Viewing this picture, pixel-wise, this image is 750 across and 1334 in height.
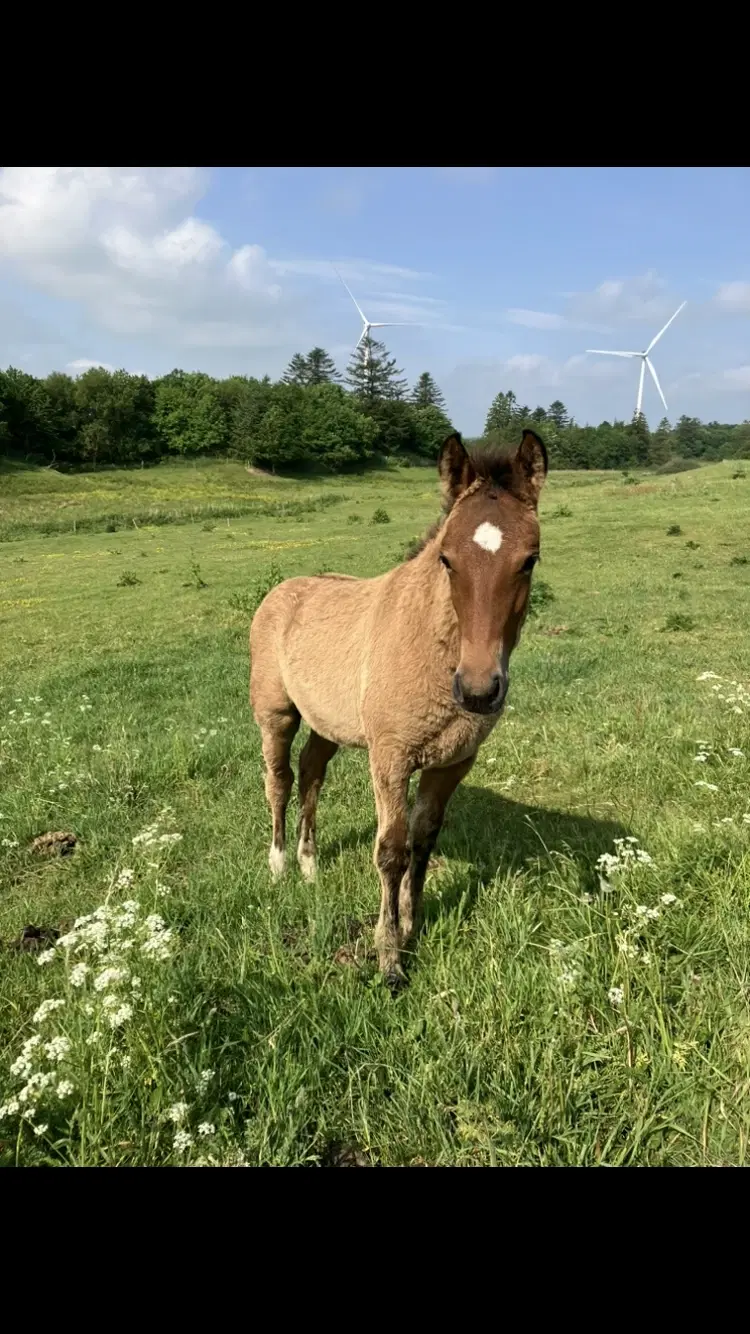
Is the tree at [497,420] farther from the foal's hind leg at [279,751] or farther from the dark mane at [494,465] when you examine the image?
the foal's hind leg at [279,751]

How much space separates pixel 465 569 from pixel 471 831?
3338mm

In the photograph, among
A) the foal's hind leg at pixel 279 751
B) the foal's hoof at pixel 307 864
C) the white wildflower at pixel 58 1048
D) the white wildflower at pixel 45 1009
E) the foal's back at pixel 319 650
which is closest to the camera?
the white wildflower at pixel 58 1048

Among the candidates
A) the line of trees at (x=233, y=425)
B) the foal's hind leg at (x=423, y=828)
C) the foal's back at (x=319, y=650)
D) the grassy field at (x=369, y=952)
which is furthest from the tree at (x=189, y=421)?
the foal's hind leg at (x=423, y=828)

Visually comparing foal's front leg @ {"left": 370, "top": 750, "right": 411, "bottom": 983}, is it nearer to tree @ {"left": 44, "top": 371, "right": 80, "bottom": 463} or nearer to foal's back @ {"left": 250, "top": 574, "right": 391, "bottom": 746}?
foal's back @ {"left": 250, "top": 574, "right": 391, "bottom": 746}

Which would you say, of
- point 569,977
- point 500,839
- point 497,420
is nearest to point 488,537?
point 569,977

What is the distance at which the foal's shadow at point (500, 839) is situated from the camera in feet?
15.3

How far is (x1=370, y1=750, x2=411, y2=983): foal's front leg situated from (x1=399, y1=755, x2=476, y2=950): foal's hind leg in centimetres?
32

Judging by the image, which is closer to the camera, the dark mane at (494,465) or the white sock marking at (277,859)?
the dark mane at (494,465)

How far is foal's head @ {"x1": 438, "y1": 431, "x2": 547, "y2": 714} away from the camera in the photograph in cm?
312

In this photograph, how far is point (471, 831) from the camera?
5906 mm

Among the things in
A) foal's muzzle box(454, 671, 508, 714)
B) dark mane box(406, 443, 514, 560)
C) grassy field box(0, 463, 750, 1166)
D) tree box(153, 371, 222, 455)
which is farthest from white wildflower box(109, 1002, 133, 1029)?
tree box(153, 371, 222, 455)
